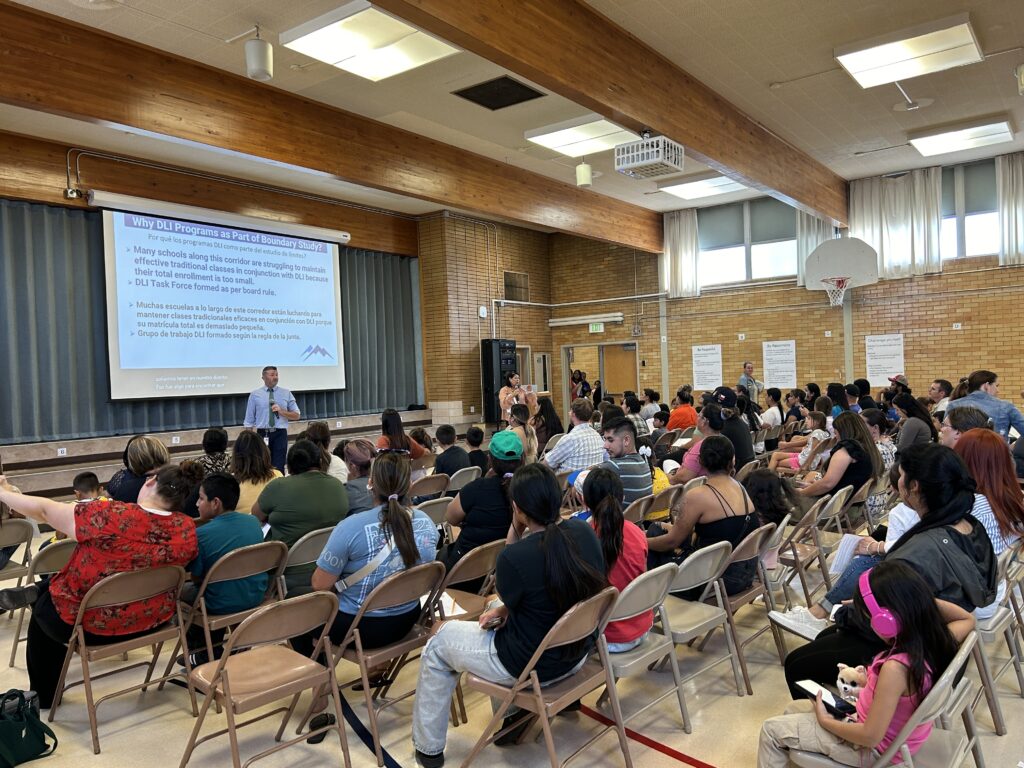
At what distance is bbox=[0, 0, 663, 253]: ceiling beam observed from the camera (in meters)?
5.29

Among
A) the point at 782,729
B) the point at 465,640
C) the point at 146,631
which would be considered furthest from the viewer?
the point at 146,631

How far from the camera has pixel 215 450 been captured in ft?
15.6

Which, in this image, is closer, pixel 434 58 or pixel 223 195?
pixel 434 58

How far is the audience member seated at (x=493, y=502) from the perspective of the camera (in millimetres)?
3617

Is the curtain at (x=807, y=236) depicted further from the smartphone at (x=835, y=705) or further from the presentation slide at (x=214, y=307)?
the smartphone at (x=835, y=705)

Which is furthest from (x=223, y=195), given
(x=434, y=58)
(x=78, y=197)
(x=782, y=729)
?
(x=782, y=729)

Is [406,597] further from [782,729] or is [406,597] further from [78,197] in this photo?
[78,197]

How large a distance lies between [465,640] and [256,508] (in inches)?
70.9

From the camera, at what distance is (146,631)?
308 cm

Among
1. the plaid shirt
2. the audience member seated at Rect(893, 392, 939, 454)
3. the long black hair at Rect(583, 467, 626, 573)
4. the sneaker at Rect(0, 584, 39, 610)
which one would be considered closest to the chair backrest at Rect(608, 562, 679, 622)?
the long black hair at Rect(583, 467, 626, 573)

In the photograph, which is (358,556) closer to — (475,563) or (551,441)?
(475,563)

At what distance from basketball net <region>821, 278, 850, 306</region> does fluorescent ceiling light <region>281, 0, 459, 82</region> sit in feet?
25.7

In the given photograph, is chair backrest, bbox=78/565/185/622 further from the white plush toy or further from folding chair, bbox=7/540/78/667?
the white plush toy

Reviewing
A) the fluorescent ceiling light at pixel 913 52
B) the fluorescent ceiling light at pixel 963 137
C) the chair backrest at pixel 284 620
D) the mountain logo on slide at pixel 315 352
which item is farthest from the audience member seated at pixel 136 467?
the fluorescent ceiling light at pixel 963 137
